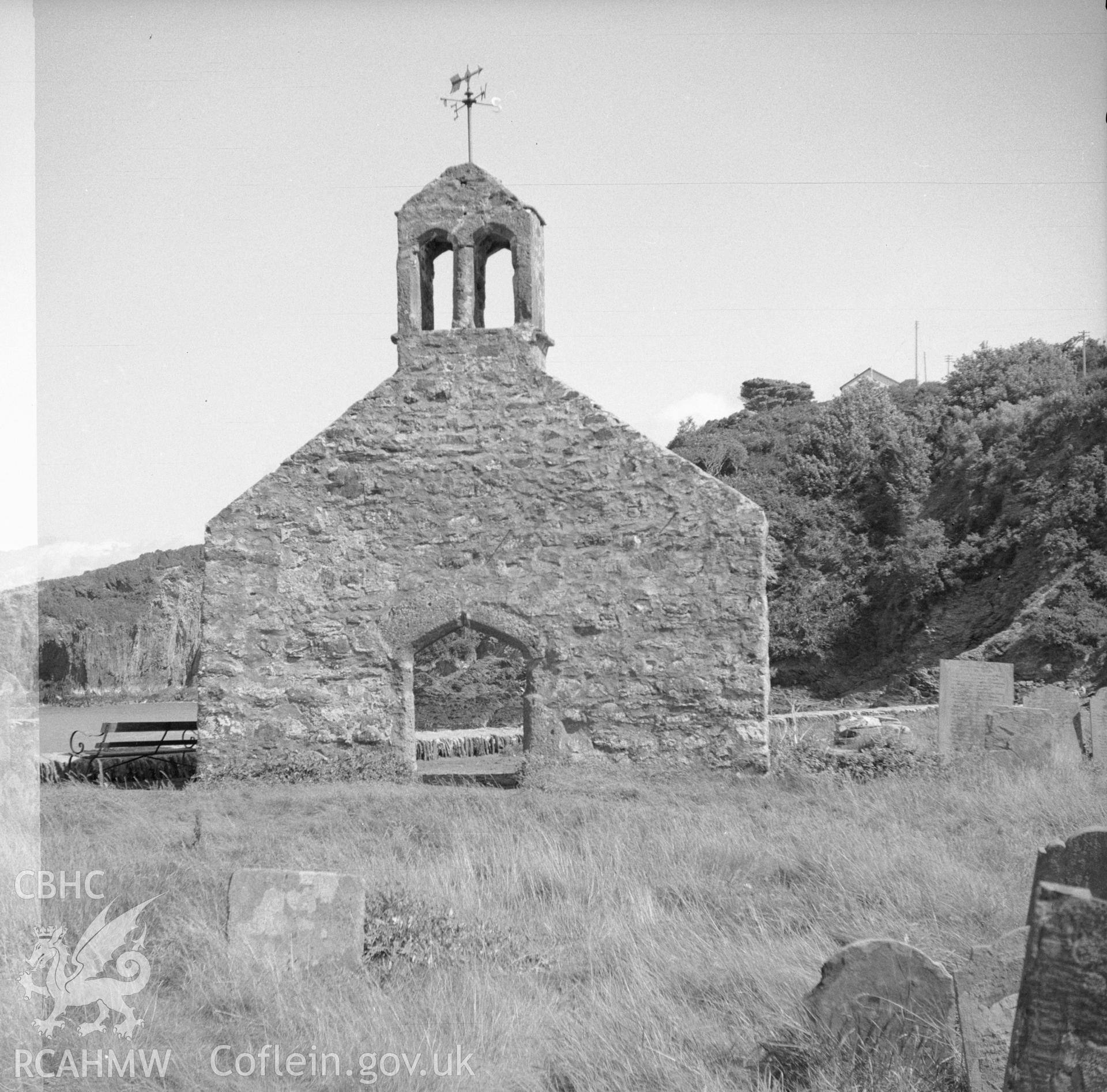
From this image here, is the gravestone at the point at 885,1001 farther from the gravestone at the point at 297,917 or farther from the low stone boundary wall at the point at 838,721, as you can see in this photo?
the low stone boundary wall at the point at 838,721

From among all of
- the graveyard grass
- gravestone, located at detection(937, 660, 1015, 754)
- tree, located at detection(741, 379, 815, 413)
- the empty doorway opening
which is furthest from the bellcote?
tree, located at detection(741, 379, 815, 413)

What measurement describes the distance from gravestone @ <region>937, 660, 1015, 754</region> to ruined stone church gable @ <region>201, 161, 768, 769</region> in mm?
3370

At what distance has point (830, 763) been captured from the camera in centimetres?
1226

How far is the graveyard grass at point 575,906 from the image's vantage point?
183 inches

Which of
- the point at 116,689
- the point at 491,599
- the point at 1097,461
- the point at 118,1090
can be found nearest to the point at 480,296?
the point at 491,599

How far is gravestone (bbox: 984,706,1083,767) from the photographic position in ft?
40.1

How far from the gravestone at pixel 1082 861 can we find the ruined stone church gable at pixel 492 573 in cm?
743

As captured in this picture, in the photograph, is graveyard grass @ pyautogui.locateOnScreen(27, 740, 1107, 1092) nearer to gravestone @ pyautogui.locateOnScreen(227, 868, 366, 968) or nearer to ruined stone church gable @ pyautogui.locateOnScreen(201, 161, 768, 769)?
gravestone @ pyautogui.locateOnScreen(227, 868, 366, 968)

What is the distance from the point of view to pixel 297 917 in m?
5.62

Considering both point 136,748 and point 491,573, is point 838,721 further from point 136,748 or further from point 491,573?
point 136,748

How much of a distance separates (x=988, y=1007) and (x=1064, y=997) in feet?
4.75

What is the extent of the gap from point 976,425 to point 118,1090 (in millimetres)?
35497

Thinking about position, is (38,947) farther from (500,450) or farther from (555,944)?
(500,450)

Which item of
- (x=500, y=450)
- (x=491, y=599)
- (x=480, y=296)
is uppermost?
(x=480, y=296)
